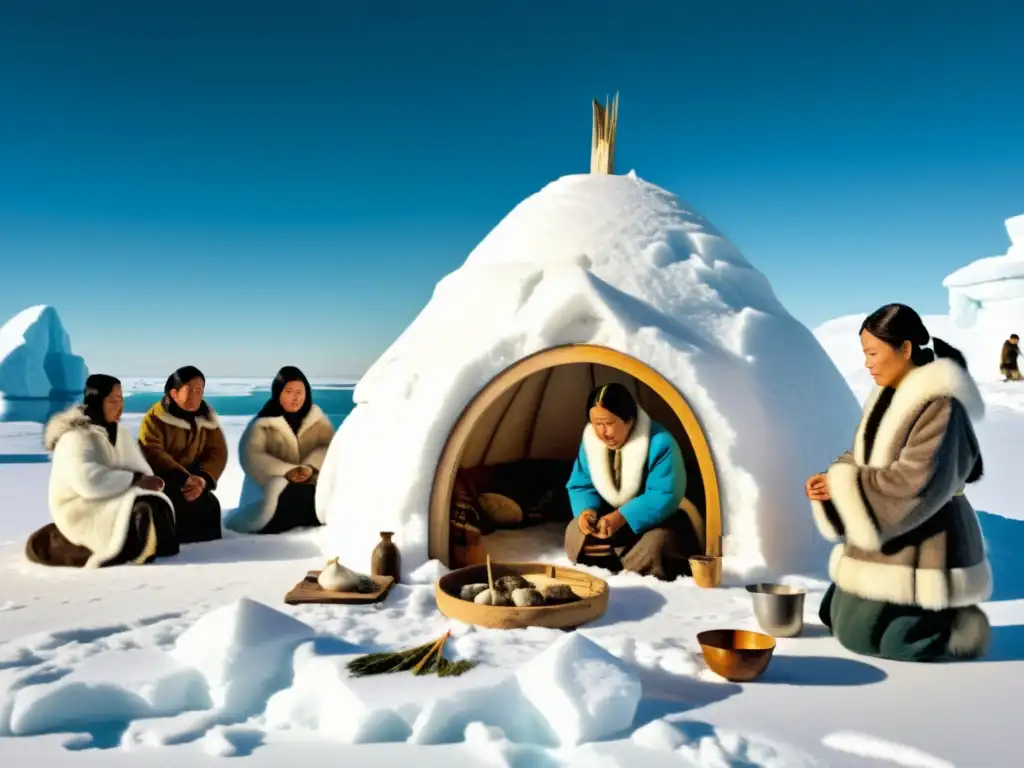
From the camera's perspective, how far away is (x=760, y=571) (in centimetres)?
411

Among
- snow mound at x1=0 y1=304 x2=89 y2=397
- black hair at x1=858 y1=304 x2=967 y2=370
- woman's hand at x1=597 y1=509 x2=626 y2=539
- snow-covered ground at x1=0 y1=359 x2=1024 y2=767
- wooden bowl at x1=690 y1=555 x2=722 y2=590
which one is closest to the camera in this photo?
snow-covered ground at x1=0 y1=359 x2=1024 y2=767

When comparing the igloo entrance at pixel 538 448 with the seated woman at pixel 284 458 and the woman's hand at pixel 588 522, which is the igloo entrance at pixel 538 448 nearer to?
the woman's hand at pixel 588 522

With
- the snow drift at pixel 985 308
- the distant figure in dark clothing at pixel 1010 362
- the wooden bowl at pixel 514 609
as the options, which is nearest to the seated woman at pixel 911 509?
the wooden bowl at pixel 514 609

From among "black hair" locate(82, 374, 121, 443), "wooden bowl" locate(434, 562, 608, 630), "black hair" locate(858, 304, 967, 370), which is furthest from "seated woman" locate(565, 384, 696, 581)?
"black hair" locate(82, 374, 121, 443)

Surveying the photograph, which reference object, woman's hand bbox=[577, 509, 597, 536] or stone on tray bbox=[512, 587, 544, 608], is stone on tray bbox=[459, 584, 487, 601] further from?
woman's hand bbox=[577, 509, 597, 536]

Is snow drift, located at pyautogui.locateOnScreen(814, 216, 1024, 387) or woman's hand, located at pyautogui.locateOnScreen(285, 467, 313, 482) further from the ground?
snow drift, located at pyautogui.locateOnScreen(814, 216, 1024, 387)

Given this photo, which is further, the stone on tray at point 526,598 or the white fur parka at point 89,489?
the white fur parka at point 89,489

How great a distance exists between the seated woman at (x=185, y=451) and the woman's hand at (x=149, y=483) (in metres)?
0.52

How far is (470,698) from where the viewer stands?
2543 millimetres

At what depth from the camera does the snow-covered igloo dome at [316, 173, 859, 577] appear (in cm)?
421

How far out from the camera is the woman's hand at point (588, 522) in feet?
14.3

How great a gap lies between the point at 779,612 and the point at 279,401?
12.5 ft

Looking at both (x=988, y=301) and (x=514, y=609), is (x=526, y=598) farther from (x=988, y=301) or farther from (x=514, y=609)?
(x=988, y=301)

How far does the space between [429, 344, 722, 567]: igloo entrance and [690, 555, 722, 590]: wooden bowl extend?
0.13 metres
